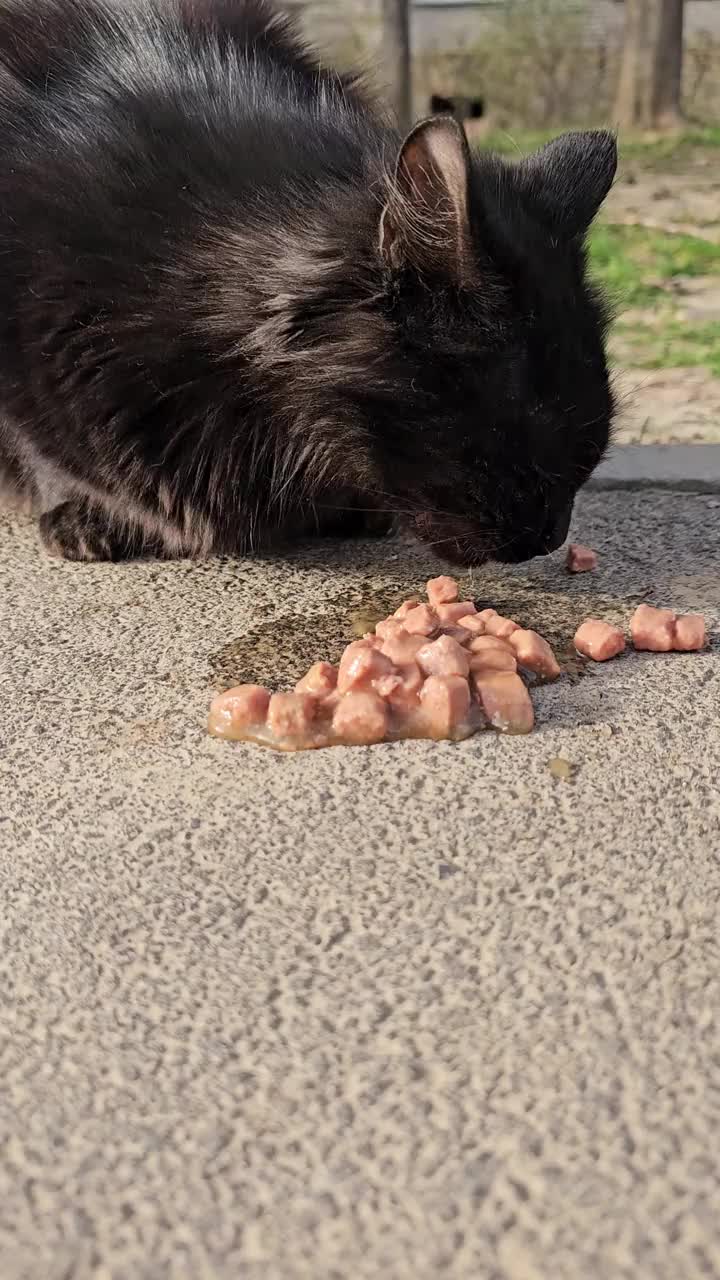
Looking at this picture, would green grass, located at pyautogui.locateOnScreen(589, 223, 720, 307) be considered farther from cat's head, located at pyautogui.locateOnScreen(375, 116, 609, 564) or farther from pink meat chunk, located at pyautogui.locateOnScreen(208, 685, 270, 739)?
pink meat chunk, located at pyautogui.locateOnScreen(208, 685, 270, 739)

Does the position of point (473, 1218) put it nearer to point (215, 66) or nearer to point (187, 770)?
point (187, 770)

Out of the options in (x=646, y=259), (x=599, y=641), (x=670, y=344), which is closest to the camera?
(x=599, y=641)

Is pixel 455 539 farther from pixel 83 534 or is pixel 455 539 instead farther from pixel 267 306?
pixel 83 534

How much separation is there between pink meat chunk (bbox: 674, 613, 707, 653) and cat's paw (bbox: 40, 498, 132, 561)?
1.03 m

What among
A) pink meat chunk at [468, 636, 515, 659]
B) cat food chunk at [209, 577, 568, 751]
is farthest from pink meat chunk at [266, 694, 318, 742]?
pink meat chunk at [468, 636, 515, 659]

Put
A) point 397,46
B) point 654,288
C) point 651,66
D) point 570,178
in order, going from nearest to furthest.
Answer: point 570,178
point 654,288
point 397,46
point 651,66

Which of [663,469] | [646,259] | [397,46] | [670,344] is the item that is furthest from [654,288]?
[397,46]

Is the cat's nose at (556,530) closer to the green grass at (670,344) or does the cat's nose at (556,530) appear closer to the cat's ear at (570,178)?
the cat's ear at (570,178)

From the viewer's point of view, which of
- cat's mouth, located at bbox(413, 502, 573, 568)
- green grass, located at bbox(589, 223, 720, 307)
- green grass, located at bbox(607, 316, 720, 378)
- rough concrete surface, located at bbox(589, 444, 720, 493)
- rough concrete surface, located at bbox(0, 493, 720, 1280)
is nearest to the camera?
rough concrete surface, located at bbox(0, 493, 720, 1280)

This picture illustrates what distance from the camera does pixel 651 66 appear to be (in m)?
7.45

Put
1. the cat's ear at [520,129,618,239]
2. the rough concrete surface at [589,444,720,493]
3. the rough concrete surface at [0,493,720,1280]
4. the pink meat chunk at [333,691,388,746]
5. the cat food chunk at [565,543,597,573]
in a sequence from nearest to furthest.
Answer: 1. the rough concrete surface at [0,493,720,1280]
2. the pink meat chunk at [333,691,388,746]
3. the cat's ear at [520,129,618,239]
4. the cat food chunk at [565,543,597,573]
5. the rough concrete surface at [589,444,720,493]

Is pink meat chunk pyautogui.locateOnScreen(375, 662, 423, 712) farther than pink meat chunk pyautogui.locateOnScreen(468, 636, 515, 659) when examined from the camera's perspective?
No

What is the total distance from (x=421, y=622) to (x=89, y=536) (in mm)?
781

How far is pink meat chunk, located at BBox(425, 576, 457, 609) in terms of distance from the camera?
6.91 ft
